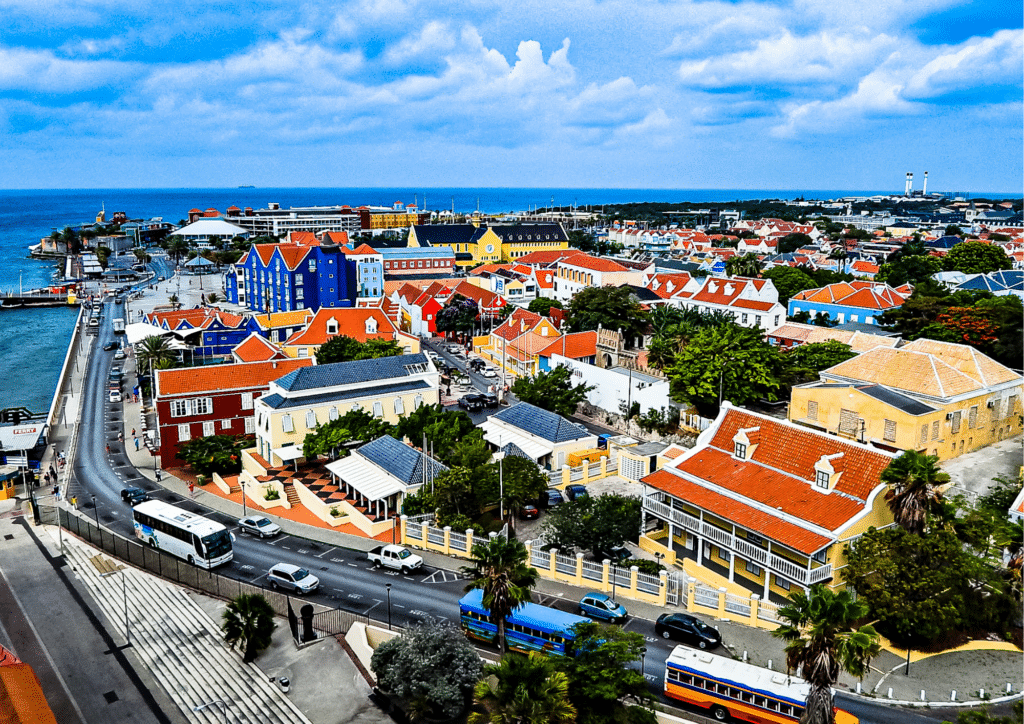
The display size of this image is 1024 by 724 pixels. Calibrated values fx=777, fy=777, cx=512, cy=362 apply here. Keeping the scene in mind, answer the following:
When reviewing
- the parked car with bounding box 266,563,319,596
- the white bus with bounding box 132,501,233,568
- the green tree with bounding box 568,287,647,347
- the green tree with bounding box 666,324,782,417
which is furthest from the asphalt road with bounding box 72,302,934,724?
the green tree with bounding box 568,287,647,347

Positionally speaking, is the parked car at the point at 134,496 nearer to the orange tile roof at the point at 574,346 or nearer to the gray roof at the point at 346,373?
the gray roof at the point at 346,373

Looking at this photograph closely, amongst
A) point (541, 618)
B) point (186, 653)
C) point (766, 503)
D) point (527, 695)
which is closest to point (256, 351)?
point (186, 653)

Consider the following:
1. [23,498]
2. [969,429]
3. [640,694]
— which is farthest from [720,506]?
[23,498]

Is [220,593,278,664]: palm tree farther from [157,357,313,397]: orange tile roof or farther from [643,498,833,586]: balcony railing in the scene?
[157,357,313,397]: orange tile roof

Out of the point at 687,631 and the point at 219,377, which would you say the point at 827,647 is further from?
the point at 219,377

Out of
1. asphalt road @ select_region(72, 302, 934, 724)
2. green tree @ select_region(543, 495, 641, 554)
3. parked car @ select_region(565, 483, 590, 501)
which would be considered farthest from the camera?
parked car @ select_region(565, 483, 590, 501)

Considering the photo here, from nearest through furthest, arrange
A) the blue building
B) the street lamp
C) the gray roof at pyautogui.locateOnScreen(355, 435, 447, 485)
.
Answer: the street lamp < the gray roof at pyautogui.locateOnScreen(355, 435, 447, 485) < the blue building

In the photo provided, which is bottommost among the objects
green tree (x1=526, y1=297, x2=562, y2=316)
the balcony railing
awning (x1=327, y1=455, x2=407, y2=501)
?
awning (x1=327, y1=455, x2=407, y2=501)

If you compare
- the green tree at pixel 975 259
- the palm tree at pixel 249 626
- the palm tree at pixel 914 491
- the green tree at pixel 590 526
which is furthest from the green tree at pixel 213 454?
the green tree at pixel 975 259

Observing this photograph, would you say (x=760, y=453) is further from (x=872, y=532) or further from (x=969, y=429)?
(x=969, y=429)
